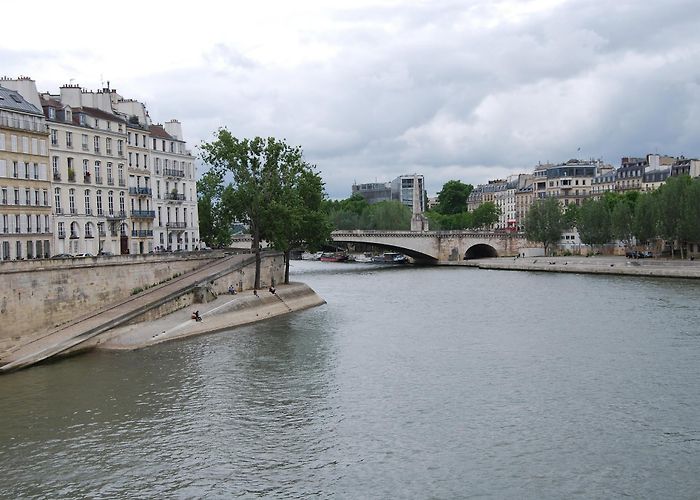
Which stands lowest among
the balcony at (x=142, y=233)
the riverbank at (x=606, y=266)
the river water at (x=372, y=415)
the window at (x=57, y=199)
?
the river water at (x=372, y=415)

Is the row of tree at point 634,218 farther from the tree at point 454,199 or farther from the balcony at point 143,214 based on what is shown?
the tree at point 454,199

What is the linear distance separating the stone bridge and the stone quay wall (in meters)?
56.2

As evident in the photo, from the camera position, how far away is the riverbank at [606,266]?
7312cm

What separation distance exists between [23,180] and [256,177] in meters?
16.5

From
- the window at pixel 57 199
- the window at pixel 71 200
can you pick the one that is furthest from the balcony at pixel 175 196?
the window at pixel 57 199

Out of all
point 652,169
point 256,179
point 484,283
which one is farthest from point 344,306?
point 652,169

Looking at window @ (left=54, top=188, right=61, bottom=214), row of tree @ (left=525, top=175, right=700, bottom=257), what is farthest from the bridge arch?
window @ (left=54, top=188, right=61, bottom=214)

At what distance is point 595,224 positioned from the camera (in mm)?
101312

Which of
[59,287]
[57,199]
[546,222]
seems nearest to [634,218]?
[546,222]

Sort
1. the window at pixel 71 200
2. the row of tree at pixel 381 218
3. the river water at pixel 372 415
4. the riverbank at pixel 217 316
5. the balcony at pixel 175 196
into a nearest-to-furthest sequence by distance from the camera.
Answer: the river water at pixel 372 415 → the riverbank at pixel 217 316 → the window at pixel 71 200 → the balcony at pixel 175 196 → the row of tree at pixel 381 218

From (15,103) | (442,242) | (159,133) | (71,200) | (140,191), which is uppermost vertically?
(159,133)

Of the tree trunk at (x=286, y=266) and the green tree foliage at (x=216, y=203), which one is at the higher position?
the green tree foliage at (x=216, y=203)

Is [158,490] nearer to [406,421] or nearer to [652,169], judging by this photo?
[406,421]

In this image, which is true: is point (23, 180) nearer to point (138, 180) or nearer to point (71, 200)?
point (71, 200)
